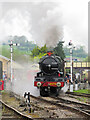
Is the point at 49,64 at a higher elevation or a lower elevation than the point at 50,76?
higher

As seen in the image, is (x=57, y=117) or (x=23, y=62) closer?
(x=57, y=117)

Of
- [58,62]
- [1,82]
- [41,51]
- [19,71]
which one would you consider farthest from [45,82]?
[41,51]

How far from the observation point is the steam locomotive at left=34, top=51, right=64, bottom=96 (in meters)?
Answer: 10.6

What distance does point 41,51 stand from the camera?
105 ft

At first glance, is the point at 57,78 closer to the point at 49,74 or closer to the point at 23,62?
the point at 49,74

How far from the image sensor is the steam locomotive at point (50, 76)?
10609 millimetres

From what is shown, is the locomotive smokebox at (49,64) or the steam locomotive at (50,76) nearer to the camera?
the steam locomotive at (50,76)

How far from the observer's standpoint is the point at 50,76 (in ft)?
36.0

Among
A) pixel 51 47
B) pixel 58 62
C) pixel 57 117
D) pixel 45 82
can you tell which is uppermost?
pixel 51 47

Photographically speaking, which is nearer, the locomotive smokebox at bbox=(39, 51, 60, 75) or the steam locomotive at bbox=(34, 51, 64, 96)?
the steam locomotive at bbox=(34, 51, 64, 96)

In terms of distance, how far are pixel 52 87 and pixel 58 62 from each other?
5.66 ft

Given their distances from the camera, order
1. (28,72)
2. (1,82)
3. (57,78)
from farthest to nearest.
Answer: (28,72) → (1,82) → (57,78)

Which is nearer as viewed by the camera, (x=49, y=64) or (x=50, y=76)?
(x=49, y=64)

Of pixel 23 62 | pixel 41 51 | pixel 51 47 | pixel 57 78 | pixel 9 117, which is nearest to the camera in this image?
pixel 9 117
